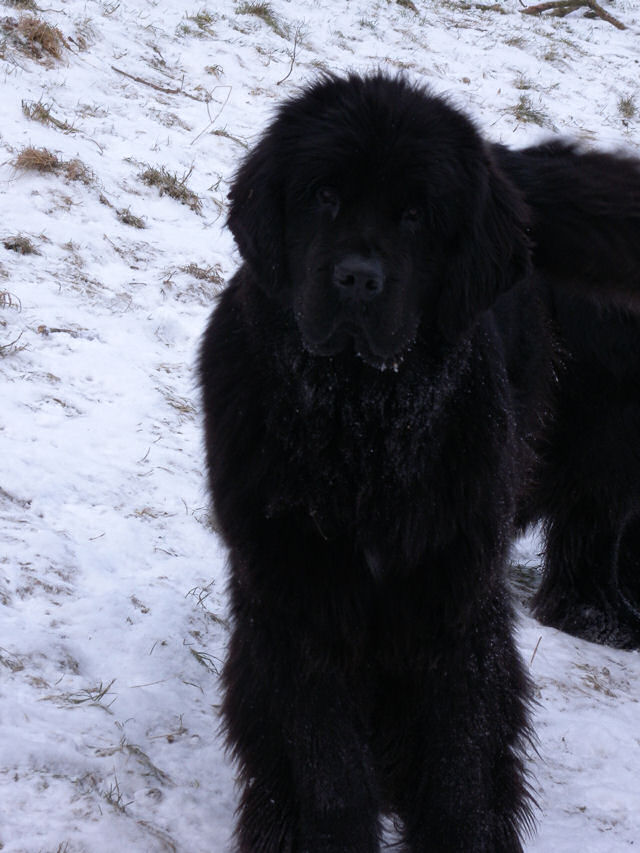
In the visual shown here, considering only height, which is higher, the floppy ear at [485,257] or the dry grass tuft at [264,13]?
the floppy ear at [485,257]

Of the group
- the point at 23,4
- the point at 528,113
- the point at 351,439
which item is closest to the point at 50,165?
the point at 23,4

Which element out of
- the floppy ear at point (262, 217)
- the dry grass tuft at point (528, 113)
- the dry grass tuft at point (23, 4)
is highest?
the floppy ear at point (262, 217)

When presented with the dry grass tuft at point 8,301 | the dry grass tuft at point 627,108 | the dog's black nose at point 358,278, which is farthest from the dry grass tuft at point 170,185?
the dry grass tuft at point 627,108

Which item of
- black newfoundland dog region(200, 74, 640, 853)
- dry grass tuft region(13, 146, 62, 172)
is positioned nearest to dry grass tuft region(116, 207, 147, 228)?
dry grass tuft region(13, 146, 62, 172)

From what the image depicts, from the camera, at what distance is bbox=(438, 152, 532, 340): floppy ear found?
2225 mm

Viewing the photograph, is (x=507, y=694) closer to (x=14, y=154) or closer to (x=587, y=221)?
(x=587, y=221)

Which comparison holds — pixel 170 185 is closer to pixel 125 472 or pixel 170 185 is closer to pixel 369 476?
pixel 125 472

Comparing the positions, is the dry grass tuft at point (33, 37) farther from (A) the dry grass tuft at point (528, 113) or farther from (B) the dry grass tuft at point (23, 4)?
(A) the dry grass tuft at point (528, 113)

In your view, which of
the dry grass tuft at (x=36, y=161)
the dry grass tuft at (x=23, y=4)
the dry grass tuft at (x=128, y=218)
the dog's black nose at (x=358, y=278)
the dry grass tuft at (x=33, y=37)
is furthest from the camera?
the dry grass tuft at (x=23, y=4)

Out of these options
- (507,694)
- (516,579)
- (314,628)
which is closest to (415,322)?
(314,628)

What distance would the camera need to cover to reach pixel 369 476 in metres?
2.13

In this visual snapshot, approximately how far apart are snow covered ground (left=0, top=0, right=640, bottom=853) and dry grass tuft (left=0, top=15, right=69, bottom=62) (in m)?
0.02

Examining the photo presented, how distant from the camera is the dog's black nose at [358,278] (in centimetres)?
207

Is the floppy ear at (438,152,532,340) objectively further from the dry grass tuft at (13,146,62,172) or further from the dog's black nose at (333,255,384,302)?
the dry grass tuft at (13,146,62,172)
